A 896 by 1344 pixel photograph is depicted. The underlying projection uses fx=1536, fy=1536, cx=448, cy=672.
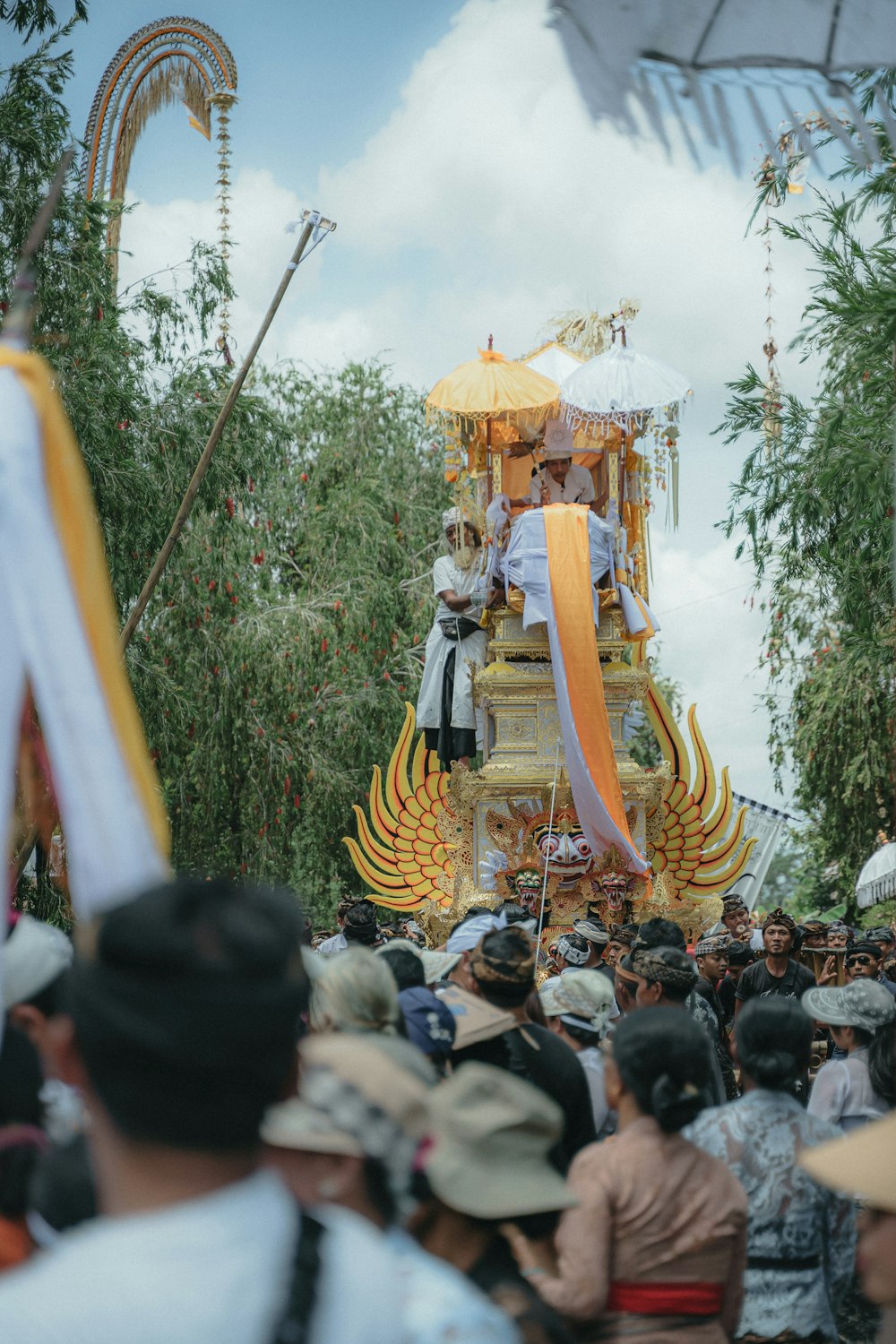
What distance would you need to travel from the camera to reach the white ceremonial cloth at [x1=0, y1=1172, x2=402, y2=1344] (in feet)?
5.04

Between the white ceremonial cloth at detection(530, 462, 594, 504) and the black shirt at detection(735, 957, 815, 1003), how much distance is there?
644 cm

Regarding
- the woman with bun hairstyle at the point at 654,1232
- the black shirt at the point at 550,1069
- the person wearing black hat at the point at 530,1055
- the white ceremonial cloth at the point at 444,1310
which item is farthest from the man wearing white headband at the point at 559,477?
the white ceremonial cloth at the point at 444,1310

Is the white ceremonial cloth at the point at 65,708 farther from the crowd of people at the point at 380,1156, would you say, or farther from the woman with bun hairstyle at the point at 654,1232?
the woman with bun hairstyle at the point at 654,1232

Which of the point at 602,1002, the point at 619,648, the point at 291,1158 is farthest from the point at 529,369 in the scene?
the point at 291,1158

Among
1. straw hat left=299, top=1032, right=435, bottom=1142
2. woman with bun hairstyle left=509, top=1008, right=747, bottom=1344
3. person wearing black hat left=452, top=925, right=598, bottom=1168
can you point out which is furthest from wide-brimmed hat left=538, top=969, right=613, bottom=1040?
straw hat left=299, top=1032, right=435, bottom=1142

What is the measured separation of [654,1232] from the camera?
3.29m

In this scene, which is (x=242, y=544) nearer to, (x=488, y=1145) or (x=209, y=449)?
(x=209, y=449)

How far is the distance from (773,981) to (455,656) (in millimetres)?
6230

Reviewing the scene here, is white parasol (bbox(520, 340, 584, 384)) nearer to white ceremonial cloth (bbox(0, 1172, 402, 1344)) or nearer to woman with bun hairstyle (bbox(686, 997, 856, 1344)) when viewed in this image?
woman with bun hairstyle (bbox(686, 997, 856, 1344))

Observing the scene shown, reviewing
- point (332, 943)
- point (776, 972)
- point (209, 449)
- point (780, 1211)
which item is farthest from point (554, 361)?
point (780, 1211)

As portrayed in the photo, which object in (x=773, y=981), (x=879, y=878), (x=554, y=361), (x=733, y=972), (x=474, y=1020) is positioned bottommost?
(x=879, y=878)

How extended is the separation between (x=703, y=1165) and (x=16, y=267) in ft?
31.6

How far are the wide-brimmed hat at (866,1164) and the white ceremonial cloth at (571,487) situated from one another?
38.2 ft

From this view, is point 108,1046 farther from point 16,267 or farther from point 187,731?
point 187,731
